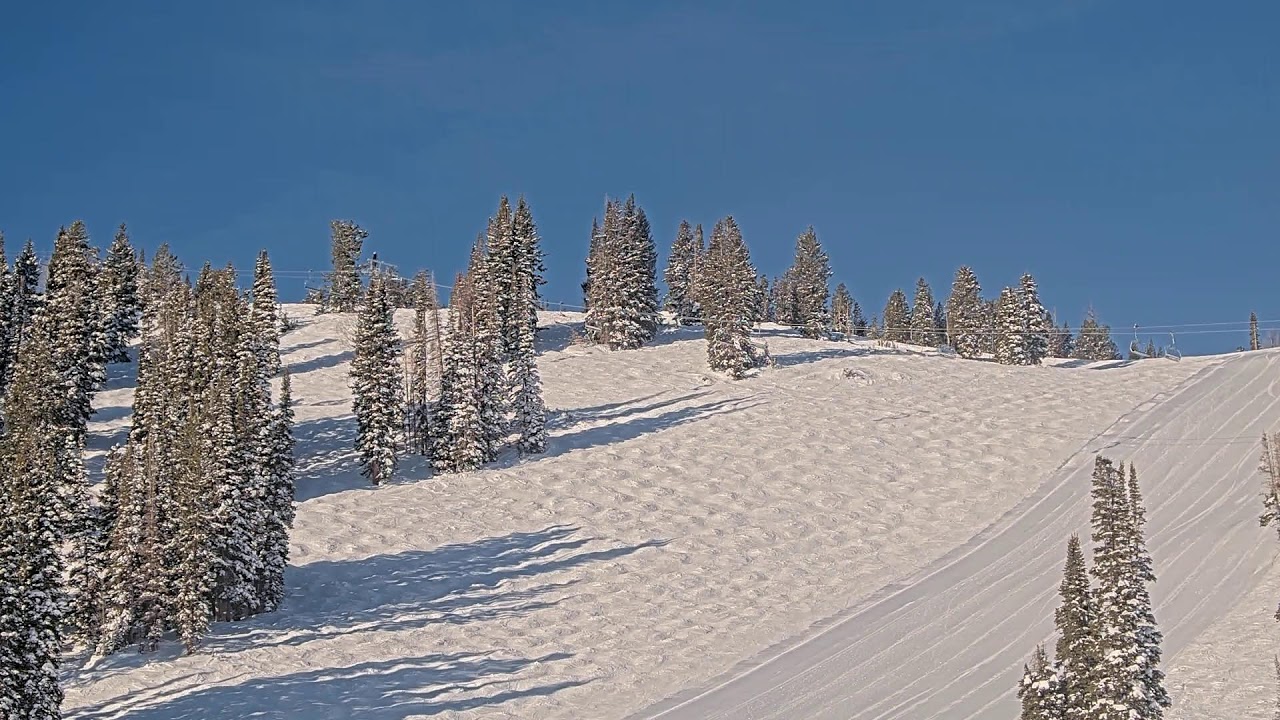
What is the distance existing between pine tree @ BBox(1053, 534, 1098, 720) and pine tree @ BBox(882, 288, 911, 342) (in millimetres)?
115119

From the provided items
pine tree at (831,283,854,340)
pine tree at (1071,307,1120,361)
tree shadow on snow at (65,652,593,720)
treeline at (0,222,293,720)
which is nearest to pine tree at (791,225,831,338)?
pine tree at (831,283,854,340)

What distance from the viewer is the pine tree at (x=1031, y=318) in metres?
117

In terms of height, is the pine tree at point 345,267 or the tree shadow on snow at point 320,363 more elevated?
the pine tree at point 345,267

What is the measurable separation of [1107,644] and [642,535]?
3330 centimetres

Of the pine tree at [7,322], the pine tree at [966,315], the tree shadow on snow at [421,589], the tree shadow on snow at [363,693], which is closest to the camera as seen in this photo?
→ the tree shadow on snow at [363,693]

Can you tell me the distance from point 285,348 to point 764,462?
1943 inches

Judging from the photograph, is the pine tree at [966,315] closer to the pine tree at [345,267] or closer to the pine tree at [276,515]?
the pine tree at [345,267]

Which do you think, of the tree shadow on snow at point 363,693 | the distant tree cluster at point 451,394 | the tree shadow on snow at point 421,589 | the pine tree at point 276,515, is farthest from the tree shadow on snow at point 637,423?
the tree shadow on snow at point 363,693

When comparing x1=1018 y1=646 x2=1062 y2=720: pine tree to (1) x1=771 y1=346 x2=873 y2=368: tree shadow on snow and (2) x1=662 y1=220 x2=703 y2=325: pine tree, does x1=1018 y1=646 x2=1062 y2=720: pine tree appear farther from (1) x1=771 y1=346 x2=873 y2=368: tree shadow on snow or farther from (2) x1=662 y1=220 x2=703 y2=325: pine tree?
(2) x1=662 y1=220 x2=703 y2=325: pine tree

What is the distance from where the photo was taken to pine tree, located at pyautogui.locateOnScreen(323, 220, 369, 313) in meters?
124

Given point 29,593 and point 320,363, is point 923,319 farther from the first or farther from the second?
point 29,593

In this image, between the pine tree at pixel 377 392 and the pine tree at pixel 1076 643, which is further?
the pine tree at pixel 377 392

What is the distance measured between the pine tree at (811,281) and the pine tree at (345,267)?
163ft

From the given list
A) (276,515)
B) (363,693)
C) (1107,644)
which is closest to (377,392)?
(276,515)
